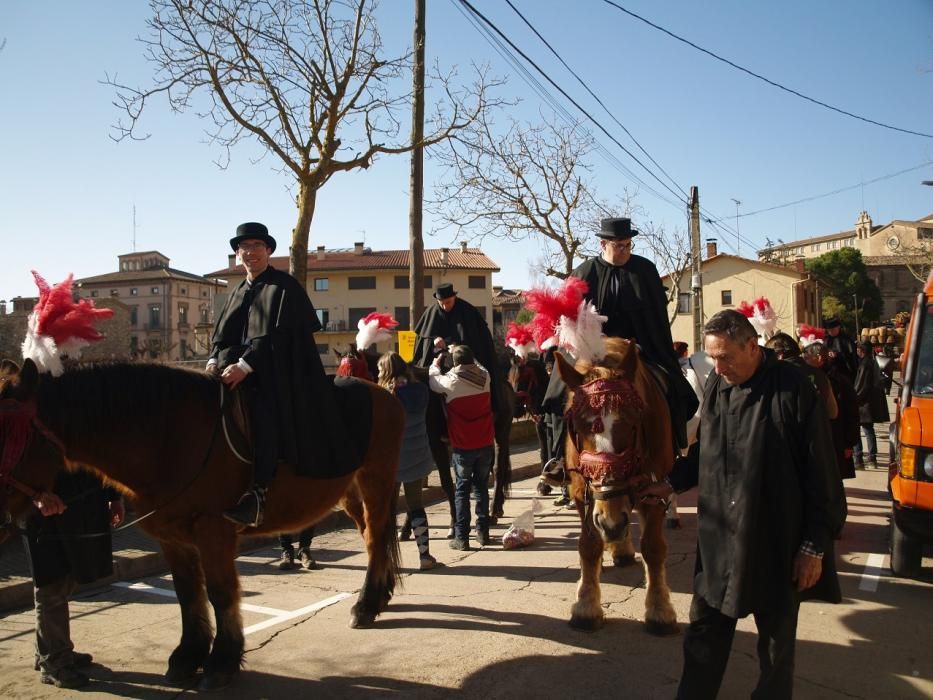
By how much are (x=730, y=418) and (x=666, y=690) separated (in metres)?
1.60

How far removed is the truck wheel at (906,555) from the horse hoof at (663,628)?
241 centimetres

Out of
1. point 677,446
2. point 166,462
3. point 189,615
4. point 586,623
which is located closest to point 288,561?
point 189,615

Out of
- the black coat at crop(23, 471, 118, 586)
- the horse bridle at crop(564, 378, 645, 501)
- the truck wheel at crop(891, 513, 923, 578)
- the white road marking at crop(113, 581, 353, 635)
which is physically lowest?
the white road marking at crop(113, 581, 353, 635)

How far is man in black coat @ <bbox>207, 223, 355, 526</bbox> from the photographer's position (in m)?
4.34

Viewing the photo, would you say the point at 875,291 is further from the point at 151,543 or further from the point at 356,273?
the point at 151,543

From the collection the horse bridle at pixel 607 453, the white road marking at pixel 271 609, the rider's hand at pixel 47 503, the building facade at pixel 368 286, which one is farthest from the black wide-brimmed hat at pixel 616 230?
the building facade at pixel 368 286

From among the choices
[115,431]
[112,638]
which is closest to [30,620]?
[112,638]

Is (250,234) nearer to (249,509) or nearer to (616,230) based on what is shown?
(249,509)

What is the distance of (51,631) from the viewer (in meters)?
4.16

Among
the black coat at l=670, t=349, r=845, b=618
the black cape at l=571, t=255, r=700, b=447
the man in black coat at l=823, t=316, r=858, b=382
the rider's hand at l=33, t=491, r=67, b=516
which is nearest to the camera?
the black coat at l=670, t=349, r=845, b=618

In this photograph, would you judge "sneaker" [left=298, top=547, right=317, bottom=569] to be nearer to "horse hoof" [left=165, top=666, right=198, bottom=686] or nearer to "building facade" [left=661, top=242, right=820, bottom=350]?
"horse hoof" [left=165, top=666, right=198, bottom=686]

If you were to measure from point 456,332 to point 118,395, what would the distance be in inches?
189

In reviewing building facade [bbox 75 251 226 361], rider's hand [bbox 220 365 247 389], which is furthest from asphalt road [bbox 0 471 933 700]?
building facade [bbox 75 251 226 361]

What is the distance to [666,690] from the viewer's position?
3.90m
